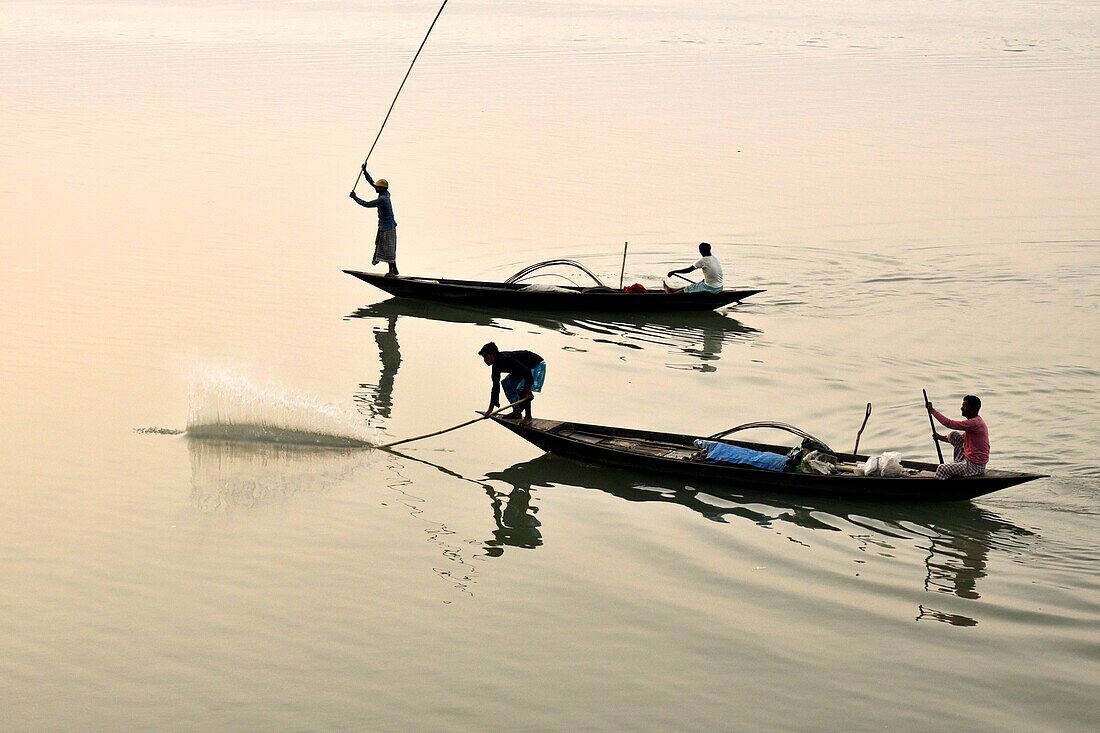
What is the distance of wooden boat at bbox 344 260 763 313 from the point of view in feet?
55.5

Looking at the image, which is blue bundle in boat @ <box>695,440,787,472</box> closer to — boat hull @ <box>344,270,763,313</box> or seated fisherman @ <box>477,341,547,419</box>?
seated fisherman @ <box>477,341,547,419</box>

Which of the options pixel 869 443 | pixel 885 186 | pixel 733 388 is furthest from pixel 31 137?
pixel 869 443

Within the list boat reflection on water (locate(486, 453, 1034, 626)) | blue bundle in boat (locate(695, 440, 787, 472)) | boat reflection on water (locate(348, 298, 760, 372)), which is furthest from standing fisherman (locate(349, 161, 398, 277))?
blue bundle in boat (locate(695, 440, 787, 472))

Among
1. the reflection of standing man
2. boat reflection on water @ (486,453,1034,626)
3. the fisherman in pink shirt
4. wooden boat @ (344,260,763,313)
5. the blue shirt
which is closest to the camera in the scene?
boat reflection on water @ (486,453,1034,626)

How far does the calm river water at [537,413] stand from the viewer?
331 inches

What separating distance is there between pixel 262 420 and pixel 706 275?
705 cm

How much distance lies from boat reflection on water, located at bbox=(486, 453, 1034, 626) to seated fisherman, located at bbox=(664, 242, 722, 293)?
227 inches

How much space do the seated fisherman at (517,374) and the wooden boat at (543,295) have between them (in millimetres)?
4741

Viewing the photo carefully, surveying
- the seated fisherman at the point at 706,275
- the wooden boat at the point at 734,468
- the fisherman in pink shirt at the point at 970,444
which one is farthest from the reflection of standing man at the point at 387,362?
the fisherman in pink shirt at the point at 970,444

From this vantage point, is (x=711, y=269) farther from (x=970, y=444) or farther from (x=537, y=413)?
(x=970, y=444)

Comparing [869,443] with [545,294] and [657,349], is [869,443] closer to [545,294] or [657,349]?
[657,349]

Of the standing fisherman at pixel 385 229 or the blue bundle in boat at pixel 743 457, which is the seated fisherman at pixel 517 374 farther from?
the standing fisherman at pixel 385 229

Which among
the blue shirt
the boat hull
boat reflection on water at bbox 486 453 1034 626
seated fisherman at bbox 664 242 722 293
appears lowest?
boat reflection on water at bbox 486 453 1034 626

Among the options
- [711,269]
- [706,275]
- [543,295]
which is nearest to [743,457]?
[711,269]
